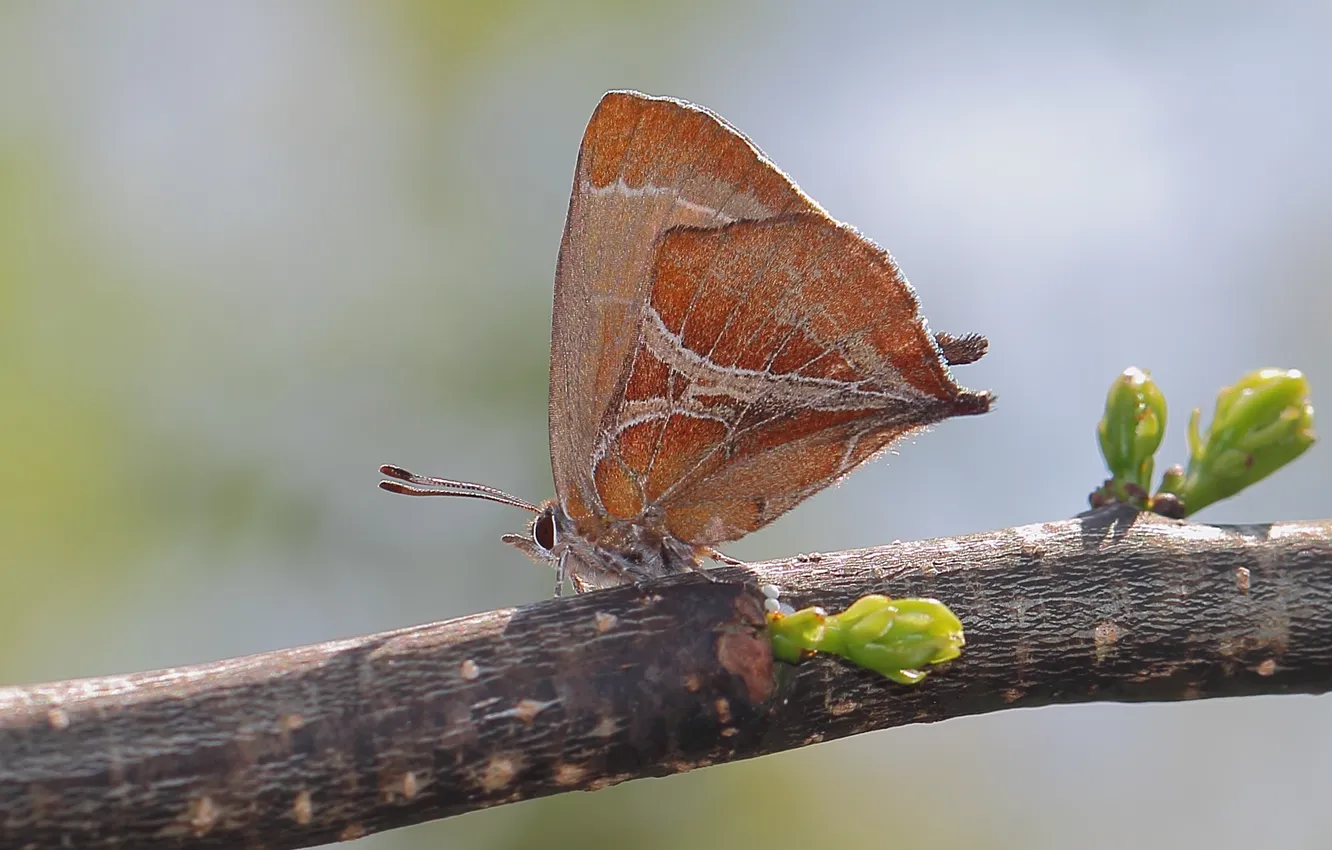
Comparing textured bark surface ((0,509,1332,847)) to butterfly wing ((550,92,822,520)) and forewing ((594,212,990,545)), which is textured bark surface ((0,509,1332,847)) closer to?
forewing ((594,212,990,545))

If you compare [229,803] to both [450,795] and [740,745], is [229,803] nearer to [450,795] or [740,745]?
[450,795]

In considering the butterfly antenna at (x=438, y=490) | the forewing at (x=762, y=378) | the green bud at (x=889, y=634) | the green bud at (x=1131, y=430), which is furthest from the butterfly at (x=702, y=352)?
the green bud at (x=889, y=634)

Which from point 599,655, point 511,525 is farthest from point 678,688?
point 511,525

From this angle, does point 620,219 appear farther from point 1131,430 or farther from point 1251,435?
point 1251,435

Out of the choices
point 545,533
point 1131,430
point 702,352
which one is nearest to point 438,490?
point 545,533

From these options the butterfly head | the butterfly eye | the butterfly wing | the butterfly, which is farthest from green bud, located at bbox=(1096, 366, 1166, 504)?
the butterfly eye

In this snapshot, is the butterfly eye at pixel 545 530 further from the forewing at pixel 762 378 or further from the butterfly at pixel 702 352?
the forewing at pixel 762 378

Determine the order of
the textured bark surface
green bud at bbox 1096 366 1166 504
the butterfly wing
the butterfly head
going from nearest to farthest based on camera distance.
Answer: the textured bark surface < the butterfly wing < green bud at bbox 1096 366 1166 504 < the butterfly head
